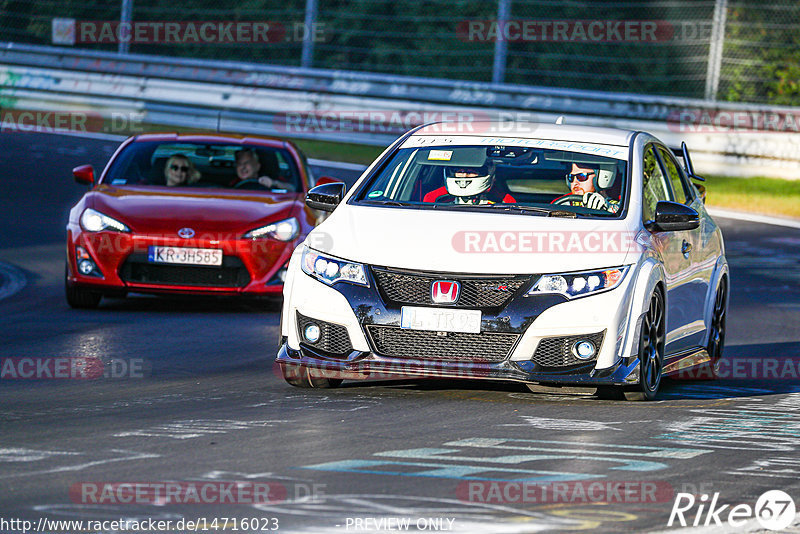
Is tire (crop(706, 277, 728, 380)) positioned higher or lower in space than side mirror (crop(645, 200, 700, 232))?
lower

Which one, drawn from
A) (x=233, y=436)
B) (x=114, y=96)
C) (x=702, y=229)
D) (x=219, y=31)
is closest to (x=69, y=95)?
(x=114, y=96)

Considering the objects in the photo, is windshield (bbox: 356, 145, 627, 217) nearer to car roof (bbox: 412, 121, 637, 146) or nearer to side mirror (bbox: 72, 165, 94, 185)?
car roof (bbox: 412, 121, 637, 146)

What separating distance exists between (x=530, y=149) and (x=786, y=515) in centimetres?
397

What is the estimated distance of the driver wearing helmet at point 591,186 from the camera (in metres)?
9.18

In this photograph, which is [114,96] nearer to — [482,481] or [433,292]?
[433,292]

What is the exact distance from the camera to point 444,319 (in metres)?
8.28

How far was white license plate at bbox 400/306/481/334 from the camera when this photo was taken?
27.1 ft

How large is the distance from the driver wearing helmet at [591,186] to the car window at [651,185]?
21 centimetres

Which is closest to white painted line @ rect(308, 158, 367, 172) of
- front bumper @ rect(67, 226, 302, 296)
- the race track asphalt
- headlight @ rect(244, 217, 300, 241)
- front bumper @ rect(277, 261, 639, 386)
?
headlight @ rect(244, 217, 300, 241)

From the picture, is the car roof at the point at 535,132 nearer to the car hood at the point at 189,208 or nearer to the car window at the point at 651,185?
the car window at the point at 651,185

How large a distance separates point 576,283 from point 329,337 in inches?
52.4

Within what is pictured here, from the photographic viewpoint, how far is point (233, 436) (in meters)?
7.30

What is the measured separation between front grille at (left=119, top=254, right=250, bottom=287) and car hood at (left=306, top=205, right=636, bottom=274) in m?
3.84

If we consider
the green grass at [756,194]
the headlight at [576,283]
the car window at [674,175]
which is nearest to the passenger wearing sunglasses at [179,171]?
the car window at [674,175]
